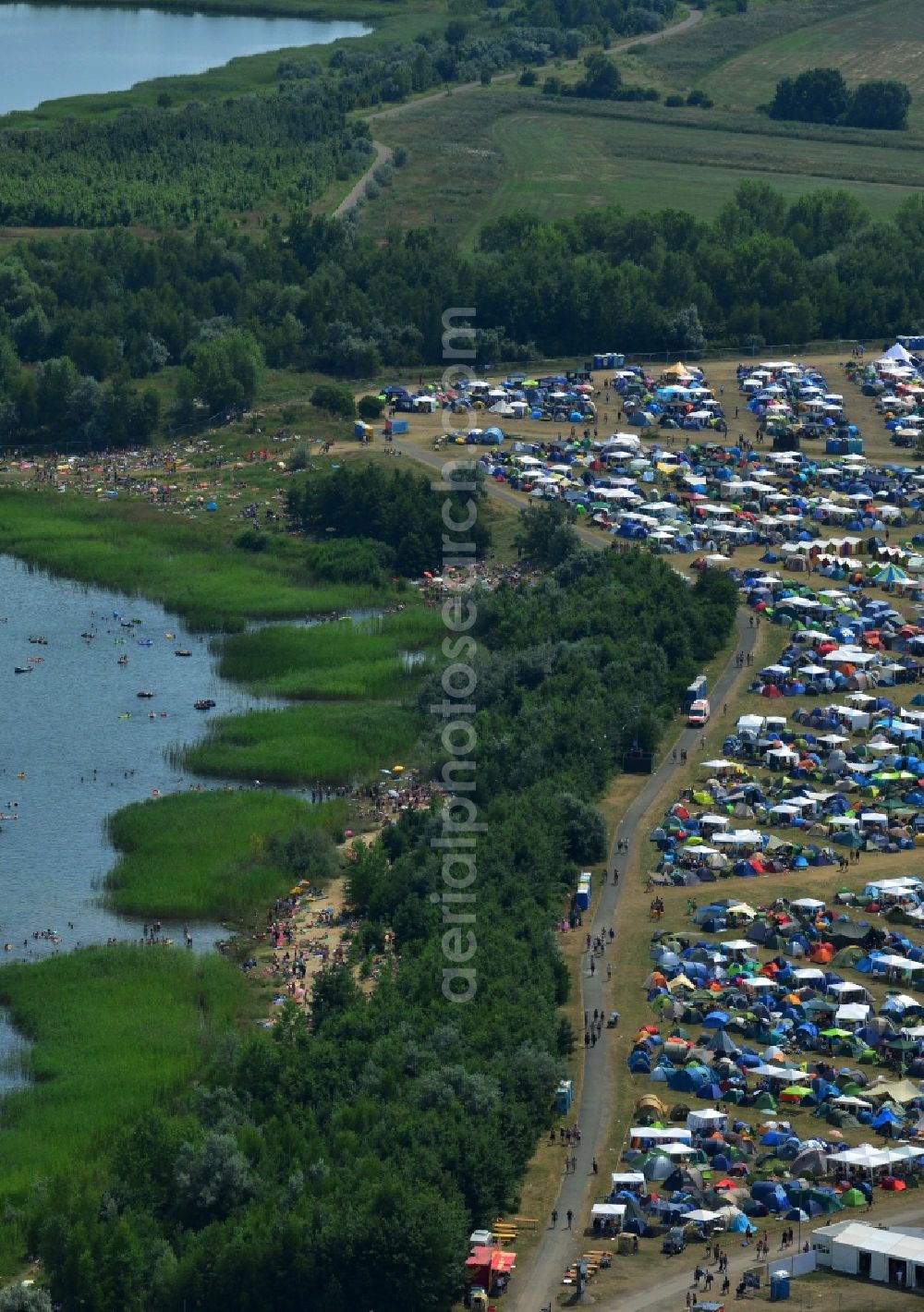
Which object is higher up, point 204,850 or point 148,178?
point 148,178

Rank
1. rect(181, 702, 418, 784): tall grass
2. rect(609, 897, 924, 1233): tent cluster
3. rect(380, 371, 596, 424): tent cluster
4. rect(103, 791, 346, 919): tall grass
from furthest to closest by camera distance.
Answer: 1. rect(380, 371, 596, 424): tent cluster
2. rect(181, 702, 418, 784): tall grass
3. rect(103, 791, 346, 919): tall grass
4. rect(609, 897, 924, 1233): tent cluster

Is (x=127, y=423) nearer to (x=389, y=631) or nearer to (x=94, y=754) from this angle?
(x=389, y=631)

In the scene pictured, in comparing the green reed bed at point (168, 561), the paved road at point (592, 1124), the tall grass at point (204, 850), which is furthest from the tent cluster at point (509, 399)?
the tall grass at point (204, 850)

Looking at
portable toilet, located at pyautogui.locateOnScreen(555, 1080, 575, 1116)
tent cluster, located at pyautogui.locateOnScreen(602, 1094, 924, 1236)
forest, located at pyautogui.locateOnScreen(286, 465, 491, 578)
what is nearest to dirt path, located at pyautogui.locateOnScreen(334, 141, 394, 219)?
forest, located at pyautogui.locateOnScreen(286, 465, 491, 578)

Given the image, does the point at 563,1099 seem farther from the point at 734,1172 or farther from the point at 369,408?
the point at 369,408

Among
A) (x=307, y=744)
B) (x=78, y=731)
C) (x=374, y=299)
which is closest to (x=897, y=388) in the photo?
(x=374, y=299)

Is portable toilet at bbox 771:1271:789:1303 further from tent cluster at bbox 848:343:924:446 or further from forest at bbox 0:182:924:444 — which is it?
forest at bbox 0:182:924:444

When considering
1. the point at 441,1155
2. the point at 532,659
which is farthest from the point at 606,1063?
the point at 532,659
